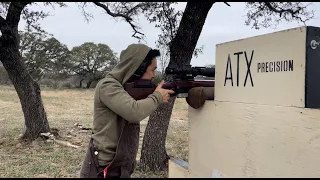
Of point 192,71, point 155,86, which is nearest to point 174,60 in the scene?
point 192,71

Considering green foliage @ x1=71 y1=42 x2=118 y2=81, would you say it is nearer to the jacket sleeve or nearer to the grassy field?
the grassy field

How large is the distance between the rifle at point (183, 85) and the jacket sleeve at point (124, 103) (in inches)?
6.5

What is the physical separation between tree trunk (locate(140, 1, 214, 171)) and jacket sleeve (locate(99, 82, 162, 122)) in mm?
3498

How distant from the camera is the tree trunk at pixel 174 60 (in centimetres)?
565

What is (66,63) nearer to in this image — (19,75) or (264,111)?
(19,75)

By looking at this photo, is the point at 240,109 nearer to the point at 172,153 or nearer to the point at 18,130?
the point at 172,153

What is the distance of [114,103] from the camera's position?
2.09 m

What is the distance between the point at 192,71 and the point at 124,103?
0.61m

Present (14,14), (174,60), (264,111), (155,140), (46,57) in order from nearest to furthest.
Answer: (264,111)
(174,60)
(155,140)
(14,14)
(46,57)

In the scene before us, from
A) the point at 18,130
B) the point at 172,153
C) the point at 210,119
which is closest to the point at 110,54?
the point at 18,130

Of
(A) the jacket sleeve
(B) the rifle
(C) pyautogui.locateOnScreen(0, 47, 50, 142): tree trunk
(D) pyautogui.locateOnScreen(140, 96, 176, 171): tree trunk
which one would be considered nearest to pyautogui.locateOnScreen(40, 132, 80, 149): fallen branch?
(C) pyautogui.locateOnScreen(0, 47, 50, 142): tree trunk

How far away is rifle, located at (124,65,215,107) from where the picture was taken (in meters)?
2.30

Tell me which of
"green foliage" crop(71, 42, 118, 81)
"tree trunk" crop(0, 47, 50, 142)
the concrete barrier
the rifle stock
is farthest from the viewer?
"green foliage" crop(71, 42, 118, 81)

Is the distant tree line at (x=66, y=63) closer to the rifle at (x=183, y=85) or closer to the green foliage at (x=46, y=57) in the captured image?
the green foliage at (x=46, y=57)
